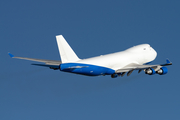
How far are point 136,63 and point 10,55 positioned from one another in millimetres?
24405

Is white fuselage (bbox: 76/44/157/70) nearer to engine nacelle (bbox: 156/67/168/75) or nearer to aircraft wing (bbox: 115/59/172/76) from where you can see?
aircraft wing (bbox: 115/59/172/76)

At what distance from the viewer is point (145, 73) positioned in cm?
7825

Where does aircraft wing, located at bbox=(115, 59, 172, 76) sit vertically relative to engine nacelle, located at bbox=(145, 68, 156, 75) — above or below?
above

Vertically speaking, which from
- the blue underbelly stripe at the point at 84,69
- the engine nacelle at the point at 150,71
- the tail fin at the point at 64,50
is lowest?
the blue underbelly stripe at the point at 84,69

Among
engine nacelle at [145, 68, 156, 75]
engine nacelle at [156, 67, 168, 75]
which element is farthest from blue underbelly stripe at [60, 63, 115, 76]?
engine nacelle at [156, 67, 168, 75]

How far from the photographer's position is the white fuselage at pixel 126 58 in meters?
74.9

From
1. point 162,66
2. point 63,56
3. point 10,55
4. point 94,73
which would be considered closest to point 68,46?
point 63,56

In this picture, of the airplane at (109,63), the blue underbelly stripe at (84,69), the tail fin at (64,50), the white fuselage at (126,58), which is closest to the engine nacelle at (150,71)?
the airplane at (109,63)

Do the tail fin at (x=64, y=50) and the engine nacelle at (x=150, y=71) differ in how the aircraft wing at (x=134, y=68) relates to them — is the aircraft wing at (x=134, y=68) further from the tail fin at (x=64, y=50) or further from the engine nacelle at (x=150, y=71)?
the tail fin at (x=64, y=50)

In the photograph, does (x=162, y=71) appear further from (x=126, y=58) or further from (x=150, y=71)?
(x=126, y=58)

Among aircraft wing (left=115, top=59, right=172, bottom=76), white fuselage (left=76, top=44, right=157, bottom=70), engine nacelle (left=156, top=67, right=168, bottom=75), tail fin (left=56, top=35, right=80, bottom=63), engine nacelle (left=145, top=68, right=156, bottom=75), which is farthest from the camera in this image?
engine nacelle (left=156, top=67, right=168, bottom=75)

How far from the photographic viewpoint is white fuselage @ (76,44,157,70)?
74.9 m

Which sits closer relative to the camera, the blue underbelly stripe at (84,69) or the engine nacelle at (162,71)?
the blue underbelly stripe at (84,69)

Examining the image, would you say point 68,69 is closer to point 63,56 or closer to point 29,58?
point 63,56
